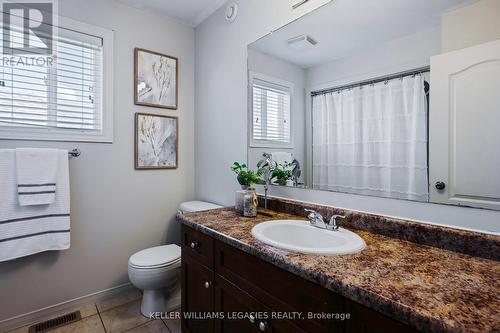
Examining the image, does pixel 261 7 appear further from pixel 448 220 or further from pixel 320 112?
pixel 448 220

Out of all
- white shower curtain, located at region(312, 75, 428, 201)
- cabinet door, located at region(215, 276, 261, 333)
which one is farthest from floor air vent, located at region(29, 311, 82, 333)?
white shower curtain, located at region(312, 75, 428, 201)

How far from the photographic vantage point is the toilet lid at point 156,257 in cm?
182

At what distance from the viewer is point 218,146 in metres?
2.29

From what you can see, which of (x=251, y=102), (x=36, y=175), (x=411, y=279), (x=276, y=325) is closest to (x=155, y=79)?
(x=251, y=102)

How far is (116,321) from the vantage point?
186 centimetres

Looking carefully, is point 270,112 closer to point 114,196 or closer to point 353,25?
point 353,25

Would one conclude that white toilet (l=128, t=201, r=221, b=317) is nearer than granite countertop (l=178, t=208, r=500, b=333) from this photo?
No

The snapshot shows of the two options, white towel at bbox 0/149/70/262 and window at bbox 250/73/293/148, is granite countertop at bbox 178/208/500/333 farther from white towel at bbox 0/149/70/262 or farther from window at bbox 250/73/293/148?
white towel at bbox 0/149/70/262

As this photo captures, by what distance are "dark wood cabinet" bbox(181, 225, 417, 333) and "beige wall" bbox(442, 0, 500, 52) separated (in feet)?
3.44

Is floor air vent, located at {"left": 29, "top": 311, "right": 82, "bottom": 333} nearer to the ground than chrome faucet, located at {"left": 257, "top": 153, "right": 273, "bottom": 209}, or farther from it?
nearer to the ground

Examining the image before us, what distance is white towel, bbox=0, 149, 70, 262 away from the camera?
1.65 metres

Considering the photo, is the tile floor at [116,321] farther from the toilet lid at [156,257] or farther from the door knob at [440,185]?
the door knob at [440,185]

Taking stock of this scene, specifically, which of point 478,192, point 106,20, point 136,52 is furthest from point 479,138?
point 106,20

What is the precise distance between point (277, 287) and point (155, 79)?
2088 millimetres
